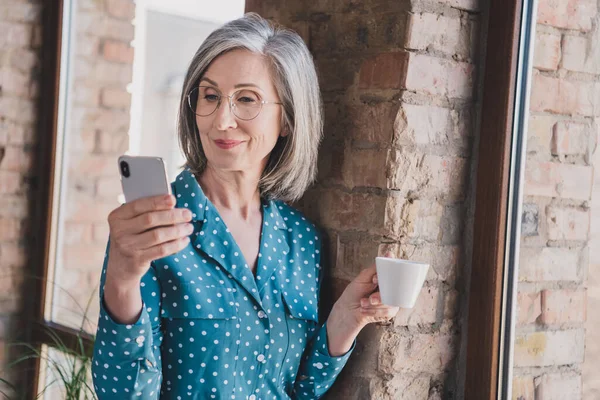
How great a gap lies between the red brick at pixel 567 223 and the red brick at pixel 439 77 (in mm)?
292

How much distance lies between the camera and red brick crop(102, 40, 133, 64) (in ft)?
8.96

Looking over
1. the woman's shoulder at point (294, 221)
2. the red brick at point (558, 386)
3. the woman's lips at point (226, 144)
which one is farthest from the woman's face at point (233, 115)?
the red brick at point (558, 386)

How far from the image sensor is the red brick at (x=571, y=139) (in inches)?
57.8

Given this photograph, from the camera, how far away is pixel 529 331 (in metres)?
1.55

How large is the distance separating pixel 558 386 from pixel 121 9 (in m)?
1.87

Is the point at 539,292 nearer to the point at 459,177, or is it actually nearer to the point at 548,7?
the point at 459,177

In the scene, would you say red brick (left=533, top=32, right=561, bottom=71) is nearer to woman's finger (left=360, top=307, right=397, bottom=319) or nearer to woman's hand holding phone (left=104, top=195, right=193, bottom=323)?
woman's finger (left=360, top=307, right=397, bottom=319)

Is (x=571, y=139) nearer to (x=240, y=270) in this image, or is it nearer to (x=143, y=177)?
(x=240, y=270)

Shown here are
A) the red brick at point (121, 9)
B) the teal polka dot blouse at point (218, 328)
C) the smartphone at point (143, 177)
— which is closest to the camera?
the smartphone at point (143, 177)

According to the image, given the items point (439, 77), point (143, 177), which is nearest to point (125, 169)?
point (143, 177)

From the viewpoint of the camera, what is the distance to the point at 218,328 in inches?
57.6

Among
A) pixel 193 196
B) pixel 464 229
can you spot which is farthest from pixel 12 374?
pixel 464 229

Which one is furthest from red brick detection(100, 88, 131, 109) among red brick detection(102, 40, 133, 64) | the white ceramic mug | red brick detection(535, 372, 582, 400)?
red brick detection(535, 372, 582, 400)

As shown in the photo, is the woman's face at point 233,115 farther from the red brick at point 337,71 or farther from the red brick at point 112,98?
the red brick at point 112,98
